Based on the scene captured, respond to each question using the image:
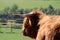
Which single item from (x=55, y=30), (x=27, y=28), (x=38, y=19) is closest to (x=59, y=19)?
(x=55, y=30)

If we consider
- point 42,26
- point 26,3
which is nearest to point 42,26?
point 42,26

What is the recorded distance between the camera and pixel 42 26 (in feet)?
21.0

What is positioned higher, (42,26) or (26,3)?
(26,3)

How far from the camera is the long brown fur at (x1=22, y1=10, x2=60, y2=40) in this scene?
225 inches

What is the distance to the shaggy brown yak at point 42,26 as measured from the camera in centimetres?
572

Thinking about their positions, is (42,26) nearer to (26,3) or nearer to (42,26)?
(42,26)

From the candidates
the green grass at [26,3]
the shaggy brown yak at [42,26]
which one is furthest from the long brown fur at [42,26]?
the green grass at [26,3]

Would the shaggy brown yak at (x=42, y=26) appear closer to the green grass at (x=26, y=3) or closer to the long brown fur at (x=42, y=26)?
the long brown fur at (x=42, y=26)

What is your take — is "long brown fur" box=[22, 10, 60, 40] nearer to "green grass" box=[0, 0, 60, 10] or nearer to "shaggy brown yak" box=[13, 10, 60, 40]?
"shaggy brown yak" box=[13, 10, 60, 40]

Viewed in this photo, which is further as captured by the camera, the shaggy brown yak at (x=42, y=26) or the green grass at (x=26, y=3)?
the green grass at (x=26, y=3)

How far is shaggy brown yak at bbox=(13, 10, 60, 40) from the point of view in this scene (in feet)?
18.8

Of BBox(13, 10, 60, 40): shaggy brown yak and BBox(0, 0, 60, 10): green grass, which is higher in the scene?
BBox(0, 0, 60, 10): green grass

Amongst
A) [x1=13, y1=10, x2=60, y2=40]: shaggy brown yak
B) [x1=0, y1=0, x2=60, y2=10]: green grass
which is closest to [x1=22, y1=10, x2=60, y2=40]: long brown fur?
[x1=13, y1=10, x2=60, y2=40]: shaggy brown yak

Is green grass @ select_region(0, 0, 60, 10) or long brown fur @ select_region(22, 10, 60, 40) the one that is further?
green grass @ select_region(0, 0, 60, 10)
